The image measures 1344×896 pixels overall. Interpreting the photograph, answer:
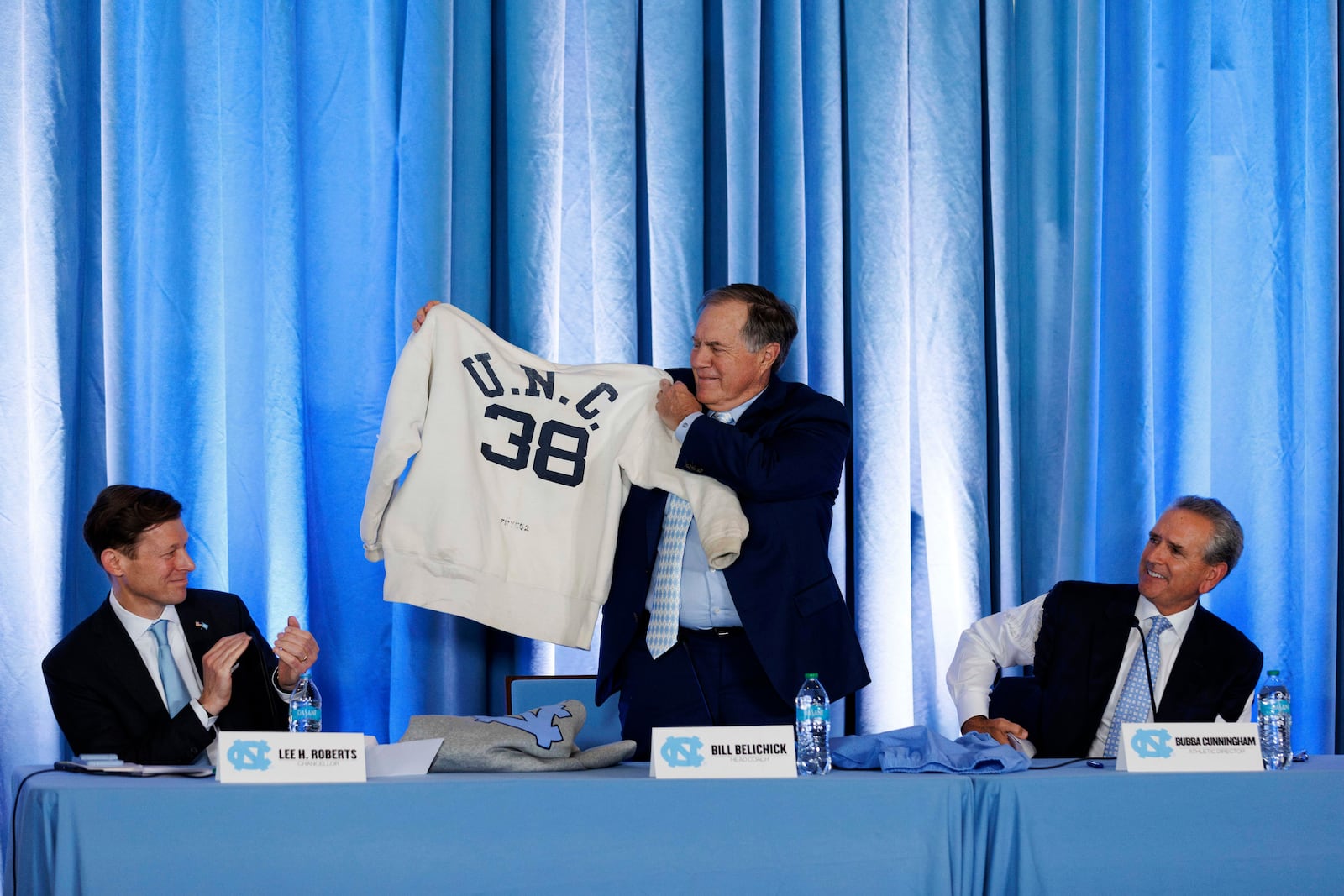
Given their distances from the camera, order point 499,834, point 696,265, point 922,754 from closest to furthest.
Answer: point 499,834
point 922,754
point 696,265

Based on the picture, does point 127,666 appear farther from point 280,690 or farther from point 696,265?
point 696,265

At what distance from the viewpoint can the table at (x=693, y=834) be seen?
168cm

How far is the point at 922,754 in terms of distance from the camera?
2.04 m

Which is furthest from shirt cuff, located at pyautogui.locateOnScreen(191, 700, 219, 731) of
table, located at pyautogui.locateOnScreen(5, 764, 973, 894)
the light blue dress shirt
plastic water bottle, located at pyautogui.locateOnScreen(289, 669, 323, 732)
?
the light blue dress shirt

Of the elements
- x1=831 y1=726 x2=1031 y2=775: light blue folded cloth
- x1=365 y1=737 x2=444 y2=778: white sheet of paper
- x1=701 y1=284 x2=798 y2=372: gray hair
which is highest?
x1=701 y1=284 x2=798 y2=372: gray hair

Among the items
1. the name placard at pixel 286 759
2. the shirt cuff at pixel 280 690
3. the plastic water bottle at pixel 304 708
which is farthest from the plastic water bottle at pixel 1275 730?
the shirt cuff at pixel 280 690

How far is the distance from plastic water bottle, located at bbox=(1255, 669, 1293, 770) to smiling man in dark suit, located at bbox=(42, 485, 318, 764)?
171 cm

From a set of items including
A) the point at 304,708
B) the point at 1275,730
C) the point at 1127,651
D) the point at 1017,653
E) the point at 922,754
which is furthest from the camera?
the point at 1017,653

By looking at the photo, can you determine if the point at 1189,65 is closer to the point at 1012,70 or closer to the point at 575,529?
the point at 1012,70

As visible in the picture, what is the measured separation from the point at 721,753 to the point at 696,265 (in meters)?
1.91

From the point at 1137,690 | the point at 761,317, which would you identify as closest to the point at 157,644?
the point at 761,317

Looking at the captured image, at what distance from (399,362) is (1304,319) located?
2.75 m

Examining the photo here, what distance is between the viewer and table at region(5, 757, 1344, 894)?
5.51ft

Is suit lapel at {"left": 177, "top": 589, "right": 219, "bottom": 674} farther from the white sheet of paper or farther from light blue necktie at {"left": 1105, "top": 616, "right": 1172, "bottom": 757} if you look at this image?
light blue necktie at {"left": 1105, "top": 616, "right": 1172, "bottom": 757}
